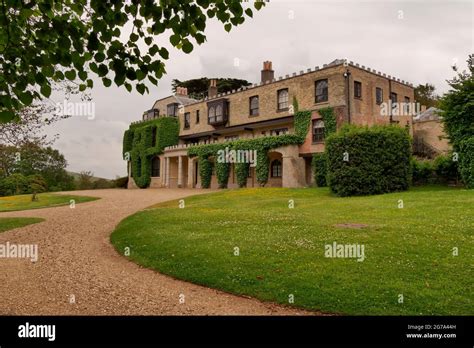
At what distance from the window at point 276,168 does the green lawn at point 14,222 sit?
24.5 meters

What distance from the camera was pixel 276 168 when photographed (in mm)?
40219

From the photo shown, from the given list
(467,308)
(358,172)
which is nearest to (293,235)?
(467,308)

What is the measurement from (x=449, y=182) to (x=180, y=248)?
2254 centimetres

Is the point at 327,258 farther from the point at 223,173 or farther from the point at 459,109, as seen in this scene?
the point at 223,173

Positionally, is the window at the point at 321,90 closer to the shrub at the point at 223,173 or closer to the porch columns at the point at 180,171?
the shrub at the point at 223,173

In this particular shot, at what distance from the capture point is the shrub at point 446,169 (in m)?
26.2

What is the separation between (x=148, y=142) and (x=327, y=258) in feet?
150

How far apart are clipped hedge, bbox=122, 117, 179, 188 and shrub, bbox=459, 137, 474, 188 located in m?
36.3

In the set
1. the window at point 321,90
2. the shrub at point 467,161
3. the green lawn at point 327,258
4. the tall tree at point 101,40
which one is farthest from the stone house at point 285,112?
the tall tree at point 101,40

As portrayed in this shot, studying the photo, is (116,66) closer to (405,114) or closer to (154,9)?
(154,9)

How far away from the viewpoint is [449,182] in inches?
1057

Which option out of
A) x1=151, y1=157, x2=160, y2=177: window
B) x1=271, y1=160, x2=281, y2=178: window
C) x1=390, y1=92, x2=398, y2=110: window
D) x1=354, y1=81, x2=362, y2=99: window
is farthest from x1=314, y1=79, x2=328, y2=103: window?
x1=151, y1=157, x2=160, y2=177: window

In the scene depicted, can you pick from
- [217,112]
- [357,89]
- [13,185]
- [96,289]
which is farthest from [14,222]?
[13,185]

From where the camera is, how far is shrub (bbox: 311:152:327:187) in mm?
33938
